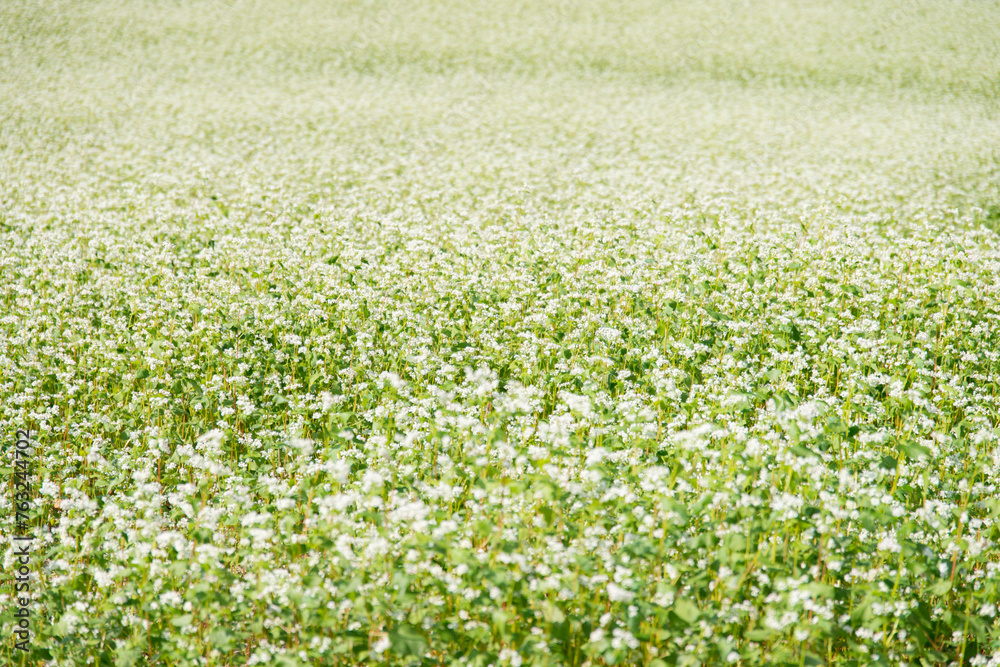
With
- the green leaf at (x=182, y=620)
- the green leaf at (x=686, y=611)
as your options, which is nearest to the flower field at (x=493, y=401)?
the green leaf at (x=686, y=611)

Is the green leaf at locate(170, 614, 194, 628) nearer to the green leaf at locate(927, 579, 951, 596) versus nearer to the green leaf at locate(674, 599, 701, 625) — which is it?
the green leaf at locate(674, 599, 701, 625)

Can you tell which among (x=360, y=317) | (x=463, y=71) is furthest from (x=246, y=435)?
(x=463, y=71)

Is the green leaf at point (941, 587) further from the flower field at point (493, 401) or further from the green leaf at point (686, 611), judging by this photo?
the green leaf at point (686, 611)

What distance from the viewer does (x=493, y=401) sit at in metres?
7.30

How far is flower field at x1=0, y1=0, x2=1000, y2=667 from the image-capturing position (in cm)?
441

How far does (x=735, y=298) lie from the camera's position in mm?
9438

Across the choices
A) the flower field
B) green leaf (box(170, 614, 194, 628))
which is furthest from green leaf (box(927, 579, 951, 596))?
green leaf (box(170, 614, 194, 628))

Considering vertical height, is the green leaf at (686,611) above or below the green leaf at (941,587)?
below

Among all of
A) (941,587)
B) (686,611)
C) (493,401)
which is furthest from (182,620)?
(941,587)

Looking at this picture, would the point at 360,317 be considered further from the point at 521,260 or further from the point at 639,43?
the point at 639,43

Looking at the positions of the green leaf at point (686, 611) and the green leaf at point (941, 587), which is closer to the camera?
the green leaf at point (686, 611)

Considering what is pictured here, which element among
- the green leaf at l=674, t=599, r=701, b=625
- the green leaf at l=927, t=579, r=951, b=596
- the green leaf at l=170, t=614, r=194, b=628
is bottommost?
the green leaf at l=170, t=614, r=194, b=628

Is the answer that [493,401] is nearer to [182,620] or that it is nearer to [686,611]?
[686,611]

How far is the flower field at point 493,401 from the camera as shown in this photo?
4.41m
